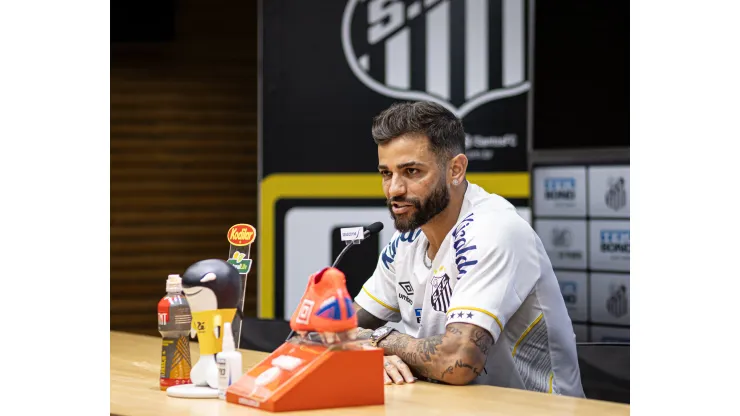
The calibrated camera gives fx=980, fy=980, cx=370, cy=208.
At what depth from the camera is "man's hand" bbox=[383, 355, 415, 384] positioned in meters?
2.26

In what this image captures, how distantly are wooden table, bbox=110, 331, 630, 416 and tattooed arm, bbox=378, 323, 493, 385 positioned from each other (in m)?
0.03

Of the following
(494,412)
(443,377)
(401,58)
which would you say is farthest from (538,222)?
(494,412)

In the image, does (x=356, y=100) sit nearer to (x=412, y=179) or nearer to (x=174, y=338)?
(x=412, y=179)

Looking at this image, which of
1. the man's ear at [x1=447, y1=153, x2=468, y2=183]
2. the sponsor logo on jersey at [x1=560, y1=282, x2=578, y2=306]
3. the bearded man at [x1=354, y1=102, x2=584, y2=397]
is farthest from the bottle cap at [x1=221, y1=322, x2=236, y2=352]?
the sponsor logo on jersey at [x1=560, y1=282, x2=578, y2=306]

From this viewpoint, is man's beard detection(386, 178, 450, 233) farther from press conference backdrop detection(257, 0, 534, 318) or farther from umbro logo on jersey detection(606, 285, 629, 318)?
umbro logo on jersey detection(606, 285, 629, 318)

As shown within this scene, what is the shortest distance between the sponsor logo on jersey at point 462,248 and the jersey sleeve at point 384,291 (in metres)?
0.34

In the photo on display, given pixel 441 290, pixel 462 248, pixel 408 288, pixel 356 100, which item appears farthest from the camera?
pixel 356 100

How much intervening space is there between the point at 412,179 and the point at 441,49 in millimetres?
2071

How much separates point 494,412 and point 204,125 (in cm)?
488

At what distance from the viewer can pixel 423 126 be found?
2574 mm

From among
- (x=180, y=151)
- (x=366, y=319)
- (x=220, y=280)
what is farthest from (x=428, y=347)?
(x=180, y=151)

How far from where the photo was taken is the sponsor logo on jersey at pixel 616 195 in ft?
14.3

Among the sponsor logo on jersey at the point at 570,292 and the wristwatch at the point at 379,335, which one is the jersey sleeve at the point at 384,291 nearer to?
the wristwatch at the point at 379,335
